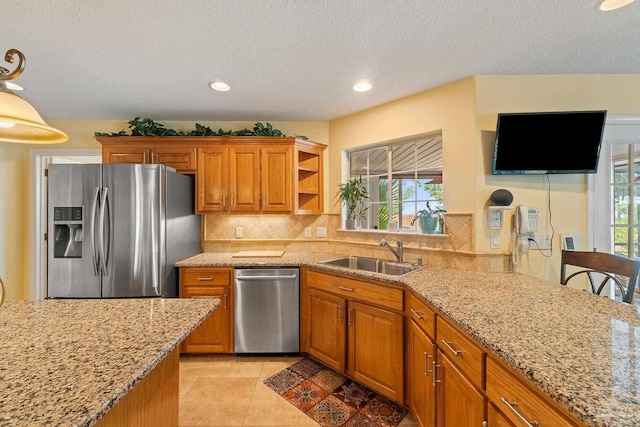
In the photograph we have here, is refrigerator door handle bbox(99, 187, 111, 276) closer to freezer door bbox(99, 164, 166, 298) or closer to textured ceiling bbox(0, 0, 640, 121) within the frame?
freezer door bbox(99, 164, 166, 298)

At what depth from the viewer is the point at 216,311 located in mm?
2529

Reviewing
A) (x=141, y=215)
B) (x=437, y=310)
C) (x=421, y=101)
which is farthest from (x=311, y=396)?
(x=421, y=101)

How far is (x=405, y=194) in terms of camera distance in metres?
2.71

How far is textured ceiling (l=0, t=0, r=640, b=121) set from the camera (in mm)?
1442

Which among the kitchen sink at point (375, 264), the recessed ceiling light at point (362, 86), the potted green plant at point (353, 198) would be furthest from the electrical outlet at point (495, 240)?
the recessed ceiling light at point (362, 86)

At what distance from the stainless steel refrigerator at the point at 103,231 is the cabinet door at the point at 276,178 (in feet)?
3.24

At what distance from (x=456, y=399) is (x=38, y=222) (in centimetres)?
424

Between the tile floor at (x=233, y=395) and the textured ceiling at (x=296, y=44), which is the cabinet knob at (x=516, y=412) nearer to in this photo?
the tile floor at (x=233, y=395)

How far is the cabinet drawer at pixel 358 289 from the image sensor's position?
6.17ft

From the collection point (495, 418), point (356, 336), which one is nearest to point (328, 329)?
point (356, 336)

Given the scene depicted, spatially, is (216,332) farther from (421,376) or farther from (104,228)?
(421,376)

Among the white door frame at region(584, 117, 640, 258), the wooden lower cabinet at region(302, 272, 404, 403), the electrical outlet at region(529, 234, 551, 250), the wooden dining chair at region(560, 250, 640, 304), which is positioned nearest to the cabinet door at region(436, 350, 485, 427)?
the wooden lower cabinet at region(302, 272, 404, 403)

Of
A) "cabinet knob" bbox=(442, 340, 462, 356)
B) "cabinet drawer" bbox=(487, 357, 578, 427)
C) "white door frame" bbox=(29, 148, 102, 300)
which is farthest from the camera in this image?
"white door frame" bbox=(29, 148, 102, 300)

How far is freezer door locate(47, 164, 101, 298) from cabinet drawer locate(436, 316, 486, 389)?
2.70 m
